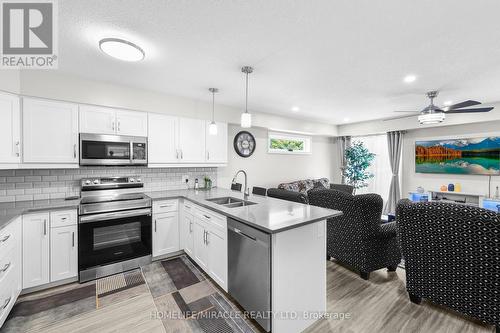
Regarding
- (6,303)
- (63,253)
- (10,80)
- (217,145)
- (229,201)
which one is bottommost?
(6,303)

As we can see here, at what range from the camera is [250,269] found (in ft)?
6.34

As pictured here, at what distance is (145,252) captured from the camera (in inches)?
120

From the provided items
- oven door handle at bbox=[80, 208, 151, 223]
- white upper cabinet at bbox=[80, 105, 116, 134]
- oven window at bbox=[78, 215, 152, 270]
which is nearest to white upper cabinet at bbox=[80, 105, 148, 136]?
white upper cabinet at bbox=[80, 105, 116, 134]

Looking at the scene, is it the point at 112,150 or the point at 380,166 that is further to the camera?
the point at 380,166

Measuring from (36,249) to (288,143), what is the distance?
5.19m

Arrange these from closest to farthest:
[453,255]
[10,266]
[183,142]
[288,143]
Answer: [453,255], [10,266], [183,142], [288,143]

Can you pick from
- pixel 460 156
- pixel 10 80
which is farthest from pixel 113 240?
pixel 460 156

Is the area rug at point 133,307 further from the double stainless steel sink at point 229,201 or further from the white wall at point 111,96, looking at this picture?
the white wall at point 111,96

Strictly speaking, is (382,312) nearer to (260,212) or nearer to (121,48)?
(260,212)

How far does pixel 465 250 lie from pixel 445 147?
4.17m

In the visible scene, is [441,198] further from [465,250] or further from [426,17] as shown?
[426,17]

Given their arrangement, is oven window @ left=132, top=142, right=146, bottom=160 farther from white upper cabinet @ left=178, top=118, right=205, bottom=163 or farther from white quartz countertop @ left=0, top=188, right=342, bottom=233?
white quartz countertop @ left=0, top=188, right=342, bottom=233

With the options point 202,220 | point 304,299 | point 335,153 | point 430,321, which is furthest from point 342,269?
point 335,153

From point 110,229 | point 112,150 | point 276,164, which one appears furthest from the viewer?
point 276,164
